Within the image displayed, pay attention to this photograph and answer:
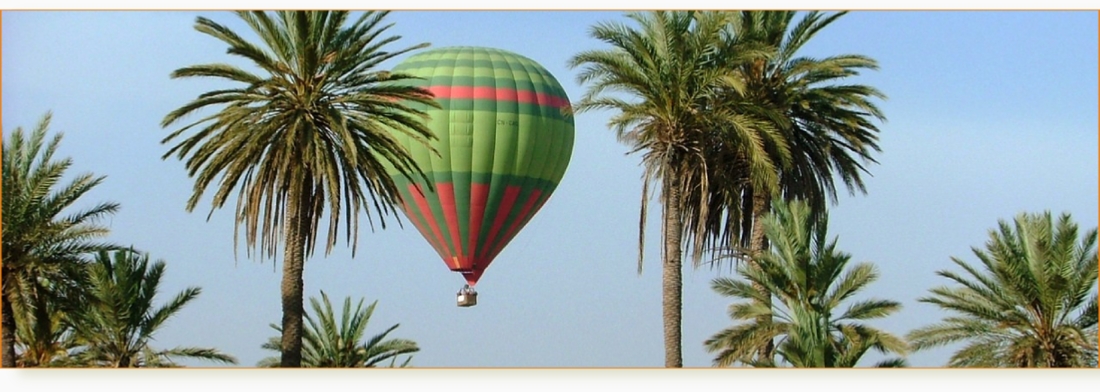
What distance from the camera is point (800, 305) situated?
139 ft

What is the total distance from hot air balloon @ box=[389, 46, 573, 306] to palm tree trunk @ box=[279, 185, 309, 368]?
18.8 meters

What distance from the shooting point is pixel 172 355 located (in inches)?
1857

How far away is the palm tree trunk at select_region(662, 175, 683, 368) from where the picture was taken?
47.2 metres

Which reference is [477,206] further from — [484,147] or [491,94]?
[491,94]

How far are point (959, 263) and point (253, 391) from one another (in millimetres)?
15079

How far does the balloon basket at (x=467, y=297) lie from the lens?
66438 millimetres

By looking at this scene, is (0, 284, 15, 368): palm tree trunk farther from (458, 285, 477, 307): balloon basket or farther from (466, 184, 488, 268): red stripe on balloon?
(458, 285, 477, 307): balloon basket

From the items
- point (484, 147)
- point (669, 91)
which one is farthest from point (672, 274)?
point (484, 147)

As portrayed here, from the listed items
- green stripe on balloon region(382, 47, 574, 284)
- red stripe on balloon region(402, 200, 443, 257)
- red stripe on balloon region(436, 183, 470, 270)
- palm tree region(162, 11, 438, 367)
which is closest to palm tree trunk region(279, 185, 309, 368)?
palm tree region(162, 11, 438, 367)

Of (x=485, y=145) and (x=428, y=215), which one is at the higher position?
(x=485, y=145)

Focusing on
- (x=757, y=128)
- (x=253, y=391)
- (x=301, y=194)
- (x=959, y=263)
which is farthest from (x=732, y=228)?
(x=253, y=391)

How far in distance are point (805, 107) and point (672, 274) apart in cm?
573

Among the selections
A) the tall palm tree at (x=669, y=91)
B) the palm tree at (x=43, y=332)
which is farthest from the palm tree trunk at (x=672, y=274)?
the palm tree at (x=43, y=332)

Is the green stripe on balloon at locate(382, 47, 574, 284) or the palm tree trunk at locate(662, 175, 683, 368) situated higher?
the green stripe on balloon at locate(382, 47, 574, 284)
